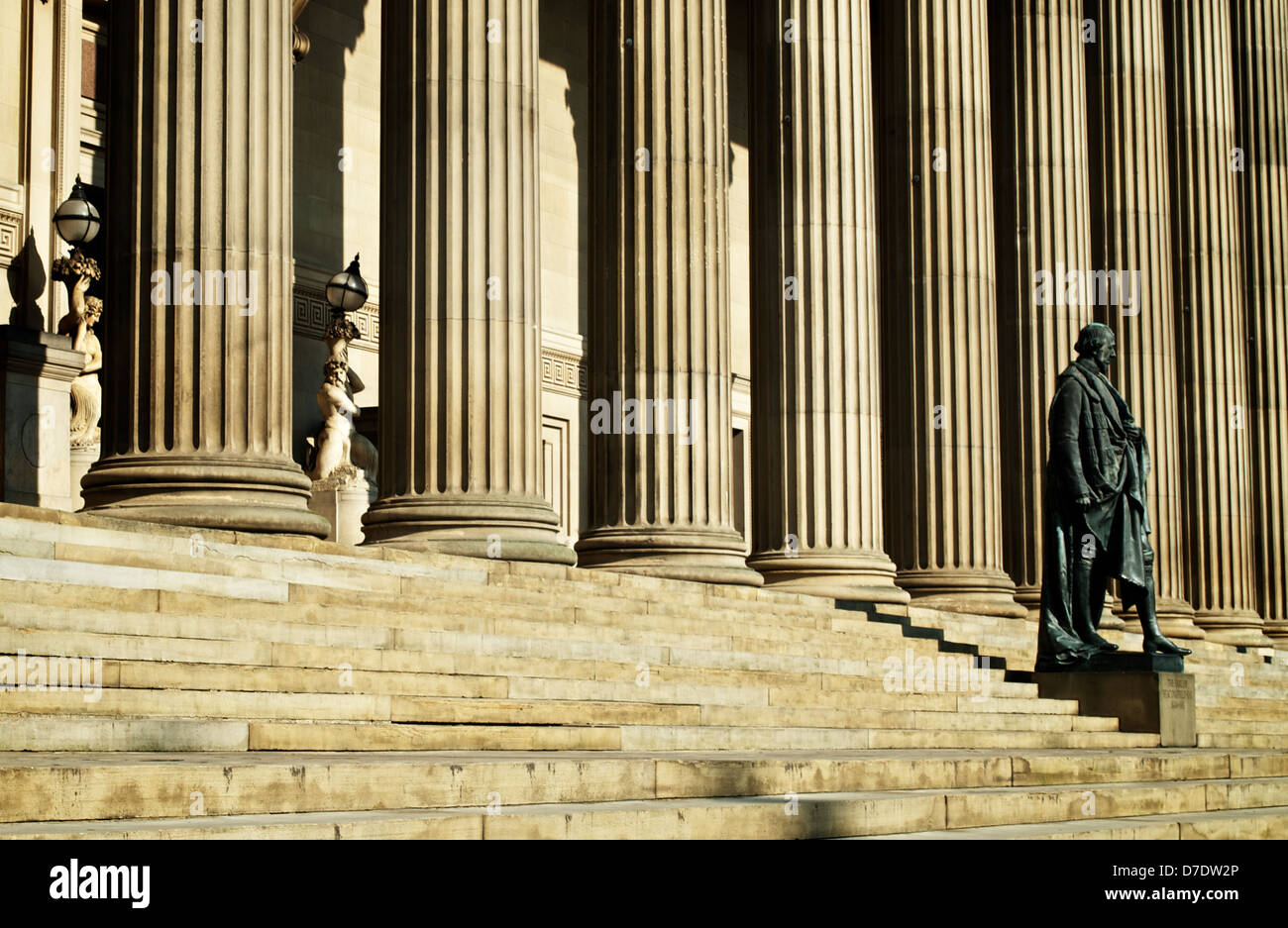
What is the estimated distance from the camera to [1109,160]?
32.5 m

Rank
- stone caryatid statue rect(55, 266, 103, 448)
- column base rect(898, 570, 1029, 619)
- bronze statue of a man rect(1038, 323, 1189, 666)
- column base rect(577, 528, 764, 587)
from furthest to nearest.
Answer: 1. column base rect(898, 570, 1029, 619)
2. stone caryatid statue rect(55, 266, 103, 448)
3. column base rect(577, 528, 764, 587)
4. bronze statue of a man rect(1038, 323, 1189, 666)

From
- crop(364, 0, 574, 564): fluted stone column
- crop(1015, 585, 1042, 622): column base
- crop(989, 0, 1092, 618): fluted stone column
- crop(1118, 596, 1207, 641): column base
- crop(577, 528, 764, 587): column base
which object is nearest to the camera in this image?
crop(364, 0, 574, 564): fluted stone column

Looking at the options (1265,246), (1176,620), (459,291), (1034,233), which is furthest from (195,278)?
(1265,246)

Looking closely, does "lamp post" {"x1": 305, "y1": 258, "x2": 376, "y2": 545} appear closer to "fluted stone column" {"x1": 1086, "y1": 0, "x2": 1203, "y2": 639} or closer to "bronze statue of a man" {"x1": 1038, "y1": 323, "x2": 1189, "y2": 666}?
"bronze statue of a man" {"x1": 1038, "y1": 323, "x2": 1189, "y2": 666}

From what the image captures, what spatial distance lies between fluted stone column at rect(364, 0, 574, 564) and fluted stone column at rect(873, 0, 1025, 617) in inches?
375

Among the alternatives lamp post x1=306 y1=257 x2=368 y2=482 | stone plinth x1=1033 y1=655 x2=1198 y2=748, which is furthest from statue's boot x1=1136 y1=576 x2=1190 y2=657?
lamp post x1=306 y1=257 x2=368 y2=482

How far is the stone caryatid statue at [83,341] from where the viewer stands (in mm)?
22516

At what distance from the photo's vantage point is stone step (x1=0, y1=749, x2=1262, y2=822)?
745 centimetres

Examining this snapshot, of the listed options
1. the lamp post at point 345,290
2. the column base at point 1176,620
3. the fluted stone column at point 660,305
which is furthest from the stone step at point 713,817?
the column base at point 1176,620

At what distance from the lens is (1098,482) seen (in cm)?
1803

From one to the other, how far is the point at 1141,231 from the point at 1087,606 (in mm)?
15419

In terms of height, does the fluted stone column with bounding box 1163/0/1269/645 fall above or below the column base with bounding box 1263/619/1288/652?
above

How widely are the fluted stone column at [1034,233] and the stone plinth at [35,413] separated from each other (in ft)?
51.5
